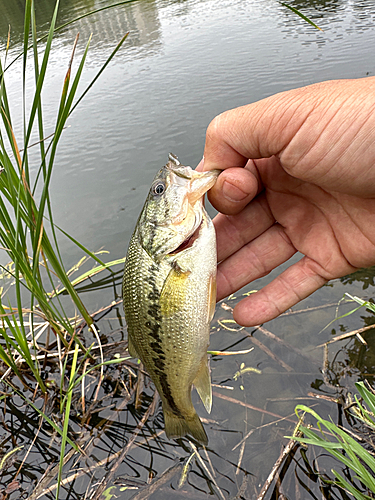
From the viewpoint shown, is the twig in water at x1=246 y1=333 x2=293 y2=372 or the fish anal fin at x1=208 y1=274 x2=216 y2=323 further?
the twig in water at x1=246 y1=333 x2=293 y2=372

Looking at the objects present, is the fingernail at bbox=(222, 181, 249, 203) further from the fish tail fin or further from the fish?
the fish tail fin

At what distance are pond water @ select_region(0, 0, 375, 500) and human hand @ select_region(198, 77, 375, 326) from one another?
0.76 metres

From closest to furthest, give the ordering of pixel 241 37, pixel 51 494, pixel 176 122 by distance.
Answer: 1. pixel 51 494
2. pixel 176 122
3. pixel 241 37

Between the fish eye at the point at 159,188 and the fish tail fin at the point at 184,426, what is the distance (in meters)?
1.49

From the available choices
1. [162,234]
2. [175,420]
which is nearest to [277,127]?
[162,234]

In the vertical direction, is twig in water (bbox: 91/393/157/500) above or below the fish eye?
below

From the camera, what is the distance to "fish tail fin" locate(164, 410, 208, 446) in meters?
2.40

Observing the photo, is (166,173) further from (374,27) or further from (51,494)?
(374,27)

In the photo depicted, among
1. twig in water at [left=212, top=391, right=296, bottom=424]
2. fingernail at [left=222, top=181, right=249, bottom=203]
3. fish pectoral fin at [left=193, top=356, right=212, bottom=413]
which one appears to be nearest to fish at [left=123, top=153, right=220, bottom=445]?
fish pectoral fin at [left=193, top=356, right=212, bottom=413]

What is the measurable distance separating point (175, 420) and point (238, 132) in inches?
77.6

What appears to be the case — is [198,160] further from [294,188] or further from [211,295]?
[211,295]

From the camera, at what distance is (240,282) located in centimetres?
299

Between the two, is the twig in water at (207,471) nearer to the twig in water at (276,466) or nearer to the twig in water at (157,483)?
the twig in water at (157,483)

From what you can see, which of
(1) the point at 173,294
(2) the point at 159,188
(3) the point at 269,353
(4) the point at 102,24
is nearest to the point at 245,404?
(3) the point at 269,353
